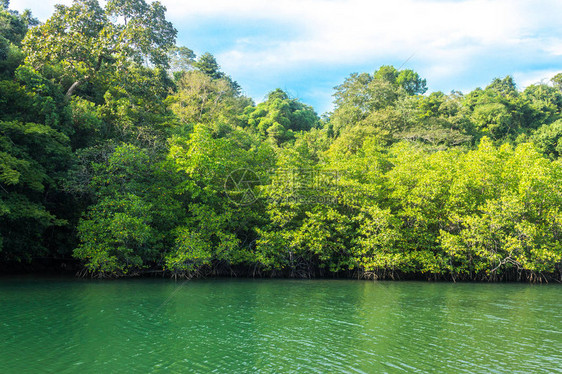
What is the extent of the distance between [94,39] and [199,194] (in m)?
11.1

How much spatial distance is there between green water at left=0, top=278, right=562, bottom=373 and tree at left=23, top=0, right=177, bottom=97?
12379 millimetres

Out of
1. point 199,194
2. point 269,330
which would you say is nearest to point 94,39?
point 199,194

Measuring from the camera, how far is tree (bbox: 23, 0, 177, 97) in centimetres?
2159

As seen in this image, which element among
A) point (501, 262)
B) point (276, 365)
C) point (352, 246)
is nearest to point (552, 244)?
point (501, 262)

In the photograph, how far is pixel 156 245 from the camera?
20.8m

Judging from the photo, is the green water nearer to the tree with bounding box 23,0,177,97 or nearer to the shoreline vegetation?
the shoreline vegetation

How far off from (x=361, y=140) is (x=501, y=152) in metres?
13.4

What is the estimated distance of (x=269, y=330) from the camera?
36.4 ft

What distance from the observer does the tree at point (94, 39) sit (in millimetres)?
21594

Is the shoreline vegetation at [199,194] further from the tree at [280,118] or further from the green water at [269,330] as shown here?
the tree at [280,118]

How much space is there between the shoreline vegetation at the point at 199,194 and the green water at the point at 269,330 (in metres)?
3.71

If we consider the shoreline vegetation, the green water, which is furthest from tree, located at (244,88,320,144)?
the green water

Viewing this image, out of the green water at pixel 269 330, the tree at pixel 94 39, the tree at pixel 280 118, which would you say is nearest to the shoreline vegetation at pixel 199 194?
the tree at pixel 94 39

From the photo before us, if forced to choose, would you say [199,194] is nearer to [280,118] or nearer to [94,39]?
[94,39]
